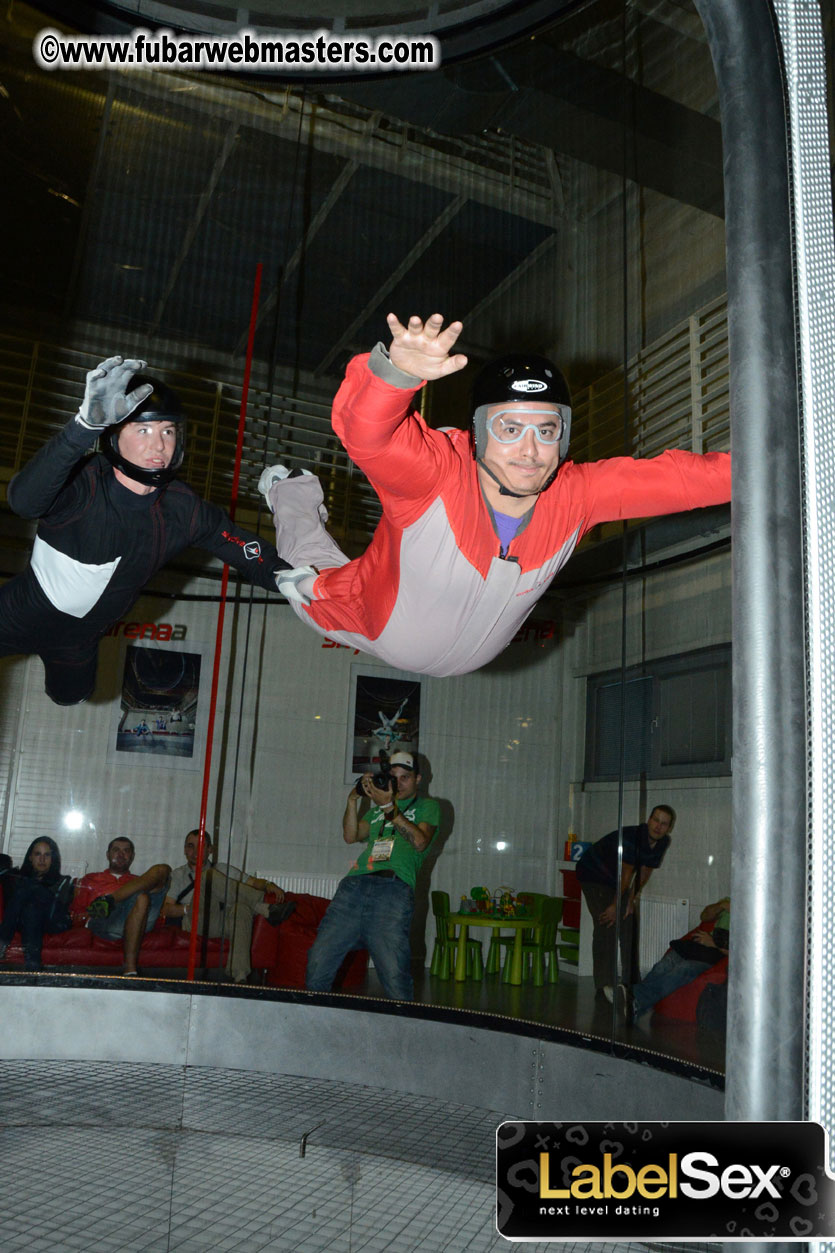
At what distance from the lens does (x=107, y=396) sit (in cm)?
218

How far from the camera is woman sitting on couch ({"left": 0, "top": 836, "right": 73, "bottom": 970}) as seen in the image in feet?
18.5

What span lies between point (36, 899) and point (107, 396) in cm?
454

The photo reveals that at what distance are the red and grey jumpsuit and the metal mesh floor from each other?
1441mm

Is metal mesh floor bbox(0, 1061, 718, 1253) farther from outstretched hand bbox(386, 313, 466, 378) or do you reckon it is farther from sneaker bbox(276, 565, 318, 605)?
outstretched hand bbox(386, 313, 466, 378)

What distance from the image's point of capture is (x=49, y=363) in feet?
19.0

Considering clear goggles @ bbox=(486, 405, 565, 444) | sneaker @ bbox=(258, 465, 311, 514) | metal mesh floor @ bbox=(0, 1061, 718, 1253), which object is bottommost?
metal mesh floor @ bbox=(0, 1061, 718, 1253)

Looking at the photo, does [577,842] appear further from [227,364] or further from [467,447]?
[467,447]

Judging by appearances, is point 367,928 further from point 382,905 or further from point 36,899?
point 36,899

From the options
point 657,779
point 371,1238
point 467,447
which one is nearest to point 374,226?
point 657,779

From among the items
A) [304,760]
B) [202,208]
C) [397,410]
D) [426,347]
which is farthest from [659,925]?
[202,208]

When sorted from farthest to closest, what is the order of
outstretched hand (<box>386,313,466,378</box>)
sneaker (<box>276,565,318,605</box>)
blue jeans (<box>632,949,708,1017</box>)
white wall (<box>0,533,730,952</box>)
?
white wall (<box>0,533,730,952</box>)
blue jeans (<box>632,949,708,1017</box>)
sneaker (<box>276,565,318,605</box>)
outstretched hand (<box>386,313,466,378</box>)

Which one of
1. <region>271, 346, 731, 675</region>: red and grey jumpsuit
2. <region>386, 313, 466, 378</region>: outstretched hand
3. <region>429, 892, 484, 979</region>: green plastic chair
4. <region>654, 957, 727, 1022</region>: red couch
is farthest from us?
<region>429, 892, 484, 979</region>: green plastic chair

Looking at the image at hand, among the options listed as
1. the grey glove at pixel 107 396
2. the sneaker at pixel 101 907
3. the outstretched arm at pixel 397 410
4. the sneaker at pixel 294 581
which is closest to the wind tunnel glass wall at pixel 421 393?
the sneaker at pixel 101 907

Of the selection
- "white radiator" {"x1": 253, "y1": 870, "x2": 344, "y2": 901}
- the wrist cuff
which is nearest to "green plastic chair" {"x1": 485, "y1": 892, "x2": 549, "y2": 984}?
"white radiator" {"x1": 253, "y1": 870, "x2": 344, "y2": 901}
